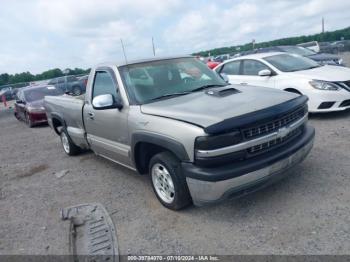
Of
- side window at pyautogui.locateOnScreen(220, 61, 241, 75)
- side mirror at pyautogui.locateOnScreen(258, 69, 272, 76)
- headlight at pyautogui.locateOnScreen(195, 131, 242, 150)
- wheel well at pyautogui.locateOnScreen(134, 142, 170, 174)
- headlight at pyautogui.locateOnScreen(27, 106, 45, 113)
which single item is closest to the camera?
headlight at pyautogui.locateOnScreen(195, 131, 242, 150)

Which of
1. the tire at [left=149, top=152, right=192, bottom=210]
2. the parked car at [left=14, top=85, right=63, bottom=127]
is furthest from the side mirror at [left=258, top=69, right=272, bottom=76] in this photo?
the parked car at [left=14, top=85, right=63, bottom=127]

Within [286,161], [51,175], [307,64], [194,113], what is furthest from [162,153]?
[307,64]

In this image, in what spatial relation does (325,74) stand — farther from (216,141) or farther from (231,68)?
(216,141)

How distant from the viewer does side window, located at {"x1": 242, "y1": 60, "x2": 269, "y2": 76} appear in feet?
27.2

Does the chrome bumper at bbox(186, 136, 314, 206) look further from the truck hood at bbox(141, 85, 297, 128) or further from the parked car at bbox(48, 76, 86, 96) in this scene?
the parked car at bbox(48, 76, 86, 96)

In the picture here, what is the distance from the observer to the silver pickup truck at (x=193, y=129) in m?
3.28

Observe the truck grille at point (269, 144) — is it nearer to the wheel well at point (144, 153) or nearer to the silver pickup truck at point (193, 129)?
the silver pickup truck at point (193, 129)

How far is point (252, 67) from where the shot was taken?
8.56 m

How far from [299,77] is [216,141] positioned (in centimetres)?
490

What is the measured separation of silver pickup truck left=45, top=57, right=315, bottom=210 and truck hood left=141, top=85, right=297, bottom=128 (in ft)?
0.04

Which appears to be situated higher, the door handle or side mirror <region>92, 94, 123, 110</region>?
side mirror <region>92, 94, 123, 110</region>

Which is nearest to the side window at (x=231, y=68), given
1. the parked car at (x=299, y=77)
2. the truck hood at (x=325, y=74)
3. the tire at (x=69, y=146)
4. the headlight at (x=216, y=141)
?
the parked car at (x=299, y=77)

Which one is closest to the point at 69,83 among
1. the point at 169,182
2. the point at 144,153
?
the point at 144,153

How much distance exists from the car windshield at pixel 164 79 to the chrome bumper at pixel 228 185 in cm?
139
